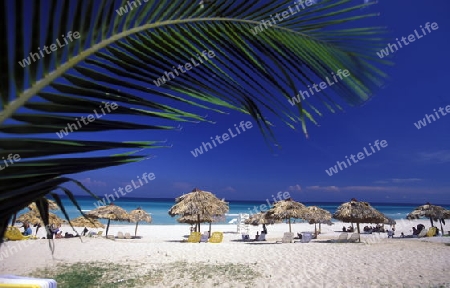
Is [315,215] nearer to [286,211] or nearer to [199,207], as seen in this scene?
[286,211]

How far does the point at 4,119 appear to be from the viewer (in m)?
0.61

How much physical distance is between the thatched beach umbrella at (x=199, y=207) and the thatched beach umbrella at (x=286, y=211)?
8.76ft

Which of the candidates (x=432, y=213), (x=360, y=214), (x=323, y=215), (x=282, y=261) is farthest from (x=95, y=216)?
(x=432, y=213)

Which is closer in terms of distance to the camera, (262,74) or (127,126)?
(127,126)

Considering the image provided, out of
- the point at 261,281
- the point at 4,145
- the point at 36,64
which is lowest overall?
the point at 261,281

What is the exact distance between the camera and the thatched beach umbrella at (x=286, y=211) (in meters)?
16.3

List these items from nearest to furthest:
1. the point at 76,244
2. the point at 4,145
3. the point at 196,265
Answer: the point at 4,145, the point at 196,265, the point at 76,244

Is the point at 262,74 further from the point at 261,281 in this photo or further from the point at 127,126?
the point at 261,281

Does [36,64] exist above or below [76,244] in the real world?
above

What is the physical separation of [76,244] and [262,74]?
13.6 metres

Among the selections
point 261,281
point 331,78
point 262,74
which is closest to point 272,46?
point 262,74

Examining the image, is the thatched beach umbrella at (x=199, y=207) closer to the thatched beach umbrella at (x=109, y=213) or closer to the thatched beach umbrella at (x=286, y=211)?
the thatched beach umbrella at (x=286, y=211)

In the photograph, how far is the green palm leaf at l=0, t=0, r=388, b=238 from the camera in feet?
2.10

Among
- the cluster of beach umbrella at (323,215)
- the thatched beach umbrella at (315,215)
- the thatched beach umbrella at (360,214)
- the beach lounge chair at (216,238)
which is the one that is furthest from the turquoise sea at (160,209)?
the beach lounge chair at (216,238)
